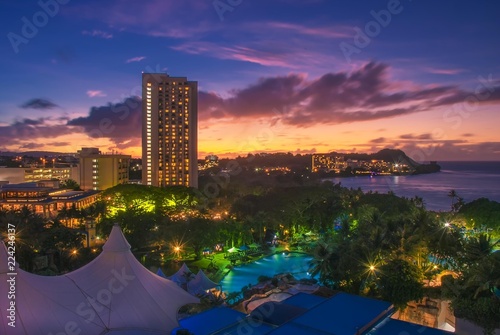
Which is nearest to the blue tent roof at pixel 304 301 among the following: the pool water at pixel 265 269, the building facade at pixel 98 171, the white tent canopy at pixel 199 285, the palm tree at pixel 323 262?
the palm tree at pixel 323 262

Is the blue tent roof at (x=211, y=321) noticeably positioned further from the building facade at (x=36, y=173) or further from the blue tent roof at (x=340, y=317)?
the building facade at (x=36, y=173)

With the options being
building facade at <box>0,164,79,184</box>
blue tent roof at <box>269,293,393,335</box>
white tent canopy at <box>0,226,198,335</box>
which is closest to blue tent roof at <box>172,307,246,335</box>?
white tent canopy at <box>0,226,198,335</box>

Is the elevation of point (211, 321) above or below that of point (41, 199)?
below

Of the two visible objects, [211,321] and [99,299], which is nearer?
Result: [99,299]

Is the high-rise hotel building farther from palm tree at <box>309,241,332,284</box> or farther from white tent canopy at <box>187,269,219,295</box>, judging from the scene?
palm tree at <box>309,241,332,284</box>

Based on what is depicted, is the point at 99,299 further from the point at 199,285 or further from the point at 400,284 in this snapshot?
the point at 400,284

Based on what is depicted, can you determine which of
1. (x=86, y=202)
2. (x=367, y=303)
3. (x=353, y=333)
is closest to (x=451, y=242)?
(x=367, y=303)

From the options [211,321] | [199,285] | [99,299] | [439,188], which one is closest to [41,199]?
[199,285]
